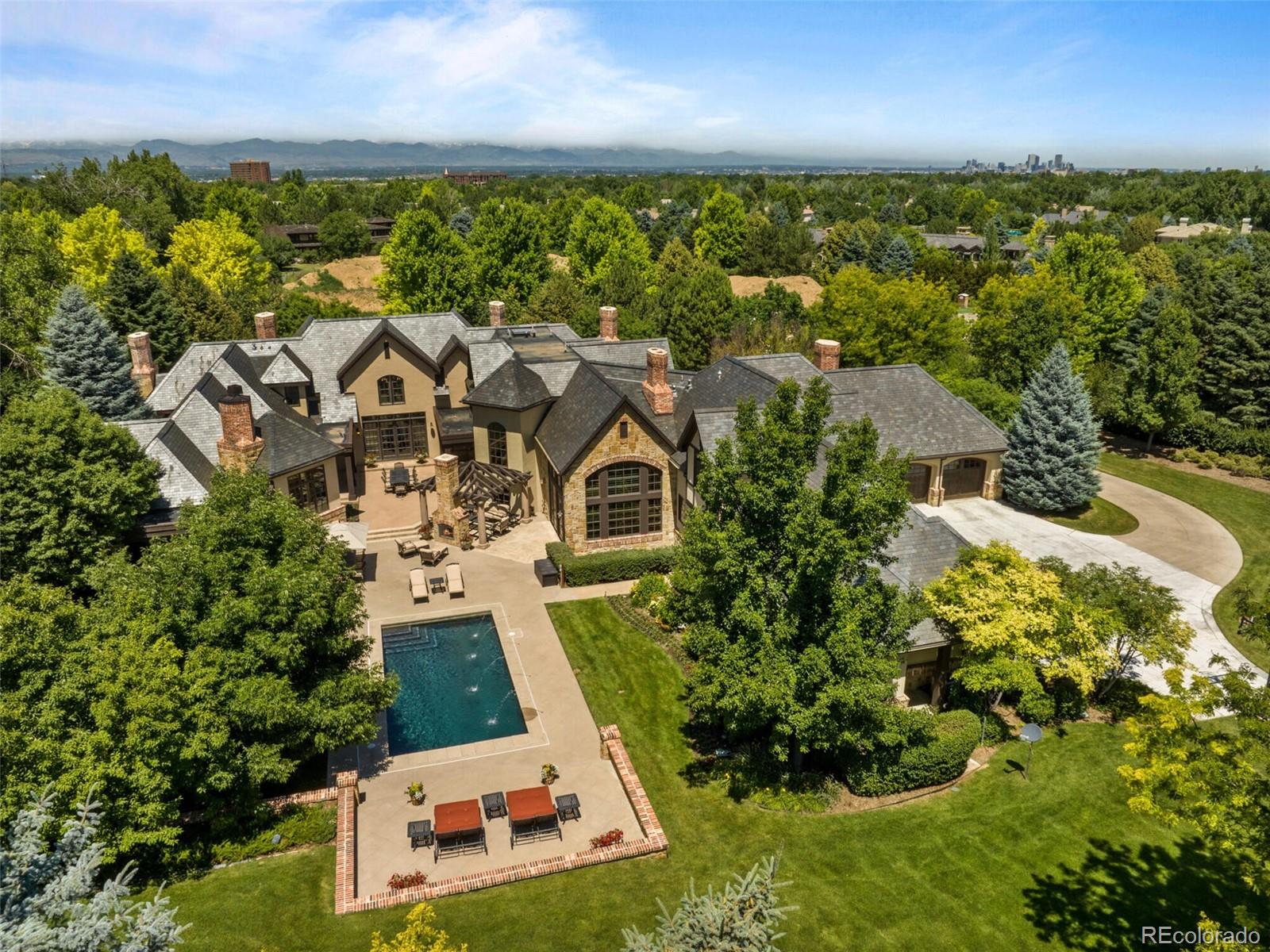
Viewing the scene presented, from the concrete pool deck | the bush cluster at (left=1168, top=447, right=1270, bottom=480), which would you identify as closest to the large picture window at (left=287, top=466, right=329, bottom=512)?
the concrete pool deck

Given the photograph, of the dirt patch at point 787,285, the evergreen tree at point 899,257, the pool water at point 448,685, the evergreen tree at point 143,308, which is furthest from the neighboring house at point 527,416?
the evergreen tree at point 899,257

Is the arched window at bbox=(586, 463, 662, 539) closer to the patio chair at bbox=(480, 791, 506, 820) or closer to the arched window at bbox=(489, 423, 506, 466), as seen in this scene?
the arched window at bbox=(489, 423, 506, 466)

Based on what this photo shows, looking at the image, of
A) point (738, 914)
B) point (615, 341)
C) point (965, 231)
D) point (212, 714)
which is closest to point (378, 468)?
point (615, 341)

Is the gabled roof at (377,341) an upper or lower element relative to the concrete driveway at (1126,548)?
upper

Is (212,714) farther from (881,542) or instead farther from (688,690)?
(881,542)

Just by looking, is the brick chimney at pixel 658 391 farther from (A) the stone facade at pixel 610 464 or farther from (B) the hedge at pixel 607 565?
(B) the hedge at pixel 607 565

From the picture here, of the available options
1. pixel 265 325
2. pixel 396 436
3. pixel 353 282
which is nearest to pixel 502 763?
pixel 396 436
